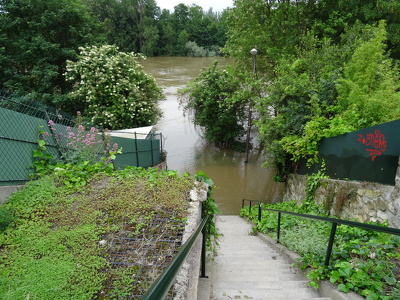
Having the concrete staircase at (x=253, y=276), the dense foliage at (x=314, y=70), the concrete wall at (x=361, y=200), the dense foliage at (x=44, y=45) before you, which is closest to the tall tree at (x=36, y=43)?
the dense foliage at (x=44, y=45)

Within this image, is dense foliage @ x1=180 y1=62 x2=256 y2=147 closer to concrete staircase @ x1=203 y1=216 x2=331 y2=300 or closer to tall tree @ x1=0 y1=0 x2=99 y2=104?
tall tree @ x1=0 y1=0 x2=99 y2=104

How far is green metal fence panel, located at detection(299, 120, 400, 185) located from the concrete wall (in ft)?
0.55

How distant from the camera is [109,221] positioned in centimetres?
327

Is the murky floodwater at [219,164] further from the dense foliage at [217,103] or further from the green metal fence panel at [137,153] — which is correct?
the green metal fence panel at [137,153]

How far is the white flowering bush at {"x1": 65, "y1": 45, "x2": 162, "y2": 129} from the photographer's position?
13.1 m

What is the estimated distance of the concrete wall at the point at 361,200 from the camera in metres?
4.43

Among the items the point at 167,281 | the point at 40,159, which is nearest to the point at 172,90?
the point at 40,159

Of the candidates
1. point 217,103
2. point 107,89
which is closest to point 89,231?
point 107,89

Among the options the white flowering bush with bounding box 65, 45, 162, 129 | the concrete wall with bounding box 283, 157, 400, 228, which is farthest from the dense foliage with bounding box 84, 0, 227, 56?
the concrete wall with bounding box 283, 157, 400, 228

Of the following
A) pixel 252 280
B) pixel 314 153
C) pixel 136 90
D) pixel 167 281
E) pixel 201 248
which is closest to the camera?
pixel 167 281

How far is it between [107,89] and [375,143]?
461 inches

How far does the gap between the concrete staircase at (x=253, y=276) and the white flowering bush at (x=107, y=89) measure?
9613mm

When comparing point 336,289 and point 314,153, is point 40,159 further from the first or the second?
point 314,153

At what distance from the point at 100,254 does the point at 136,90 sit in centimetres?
1189
